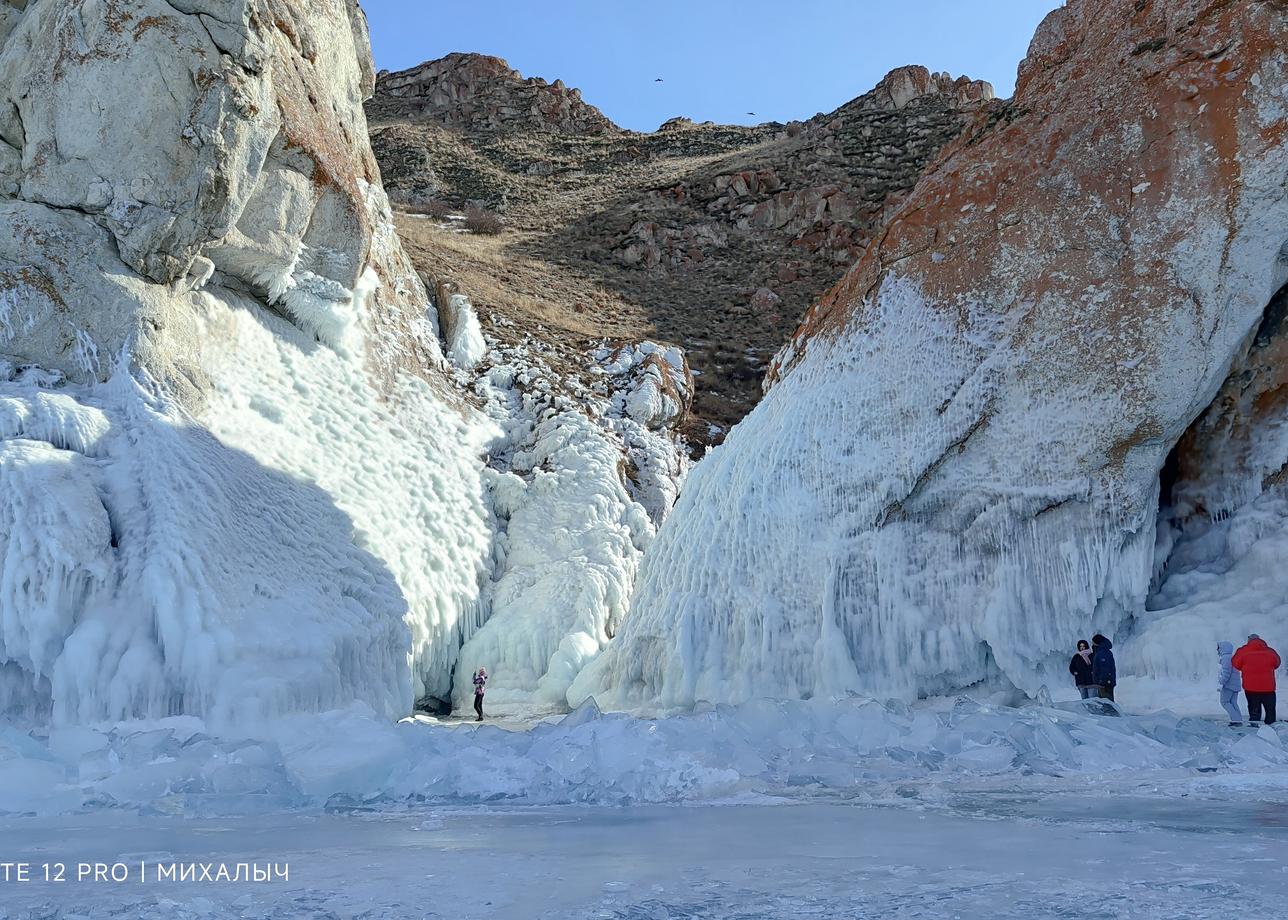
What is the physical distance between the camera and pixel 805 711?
9.26 m

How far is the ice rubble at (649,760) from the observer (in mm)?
7492

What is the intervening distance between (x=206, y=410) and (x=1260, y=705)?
39.6ft

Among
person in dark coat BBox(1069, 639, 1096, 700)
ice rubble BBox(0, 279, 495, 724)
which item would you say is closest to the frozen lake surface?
person in dark coat BBox(1069, 639, 1096, 700)

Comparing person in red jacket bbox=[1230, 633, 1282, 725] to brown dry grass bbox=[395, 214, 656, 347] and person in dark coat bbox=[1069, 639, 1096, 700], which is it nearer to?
person in dark coat bbox=[1069, 639, 1096, 700]

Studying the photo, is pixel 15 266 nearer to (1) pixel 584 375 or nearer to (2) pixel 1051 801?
(1) pixel 584 375

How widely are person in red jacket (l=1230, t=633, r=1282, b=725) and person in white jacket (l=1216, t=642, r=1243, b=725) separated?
0.22 meters

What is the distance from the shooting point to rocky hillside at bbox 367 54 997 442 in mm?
27812

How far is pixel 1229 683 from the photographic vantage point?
10.1 m

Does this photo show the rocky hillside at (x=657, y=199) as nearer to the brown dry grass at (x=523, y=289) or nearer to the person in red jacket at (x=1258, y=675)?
the brown dry grass at (x=523, y=289)

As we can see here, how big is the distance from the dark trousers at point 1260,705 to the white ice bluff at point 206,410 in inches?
335

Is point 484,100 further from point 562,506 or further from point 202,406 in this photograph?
point 202,406

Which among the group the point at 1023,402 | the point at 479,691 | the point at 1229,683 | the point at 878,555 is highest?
the point at 1023,402

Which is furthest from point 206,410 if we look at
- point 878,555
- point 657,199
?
point 657,199

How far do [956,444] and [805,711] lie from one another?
4.71 m
